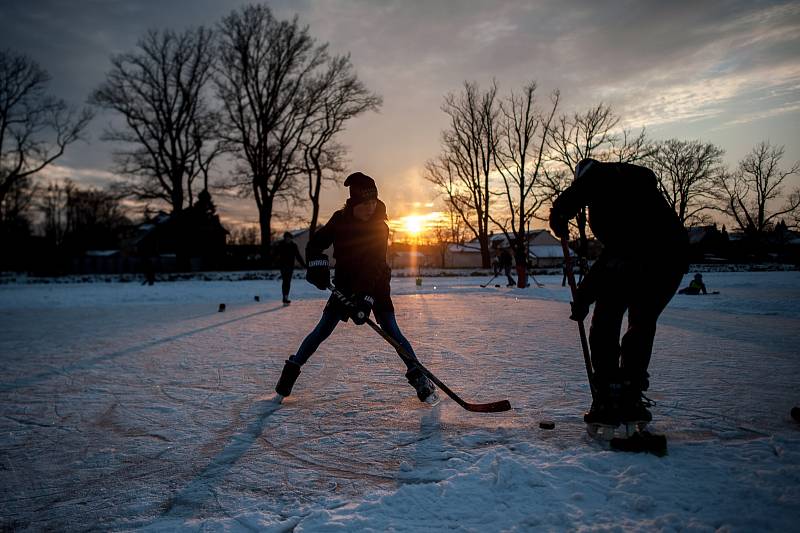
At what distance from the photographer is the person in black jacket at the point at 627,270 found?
2.53 m

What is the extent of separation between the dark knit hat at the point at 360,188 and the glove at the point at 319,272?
547mm

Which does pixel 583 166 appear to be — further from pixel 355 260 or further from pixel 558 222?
pixel 355 260

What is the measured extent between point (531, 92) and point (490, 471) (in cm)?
3599

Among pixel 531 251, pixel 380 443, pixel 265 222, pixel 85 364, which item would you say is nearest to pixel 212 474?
pixel 380 443

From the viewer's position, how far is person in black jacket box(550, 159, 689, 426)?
2527mm

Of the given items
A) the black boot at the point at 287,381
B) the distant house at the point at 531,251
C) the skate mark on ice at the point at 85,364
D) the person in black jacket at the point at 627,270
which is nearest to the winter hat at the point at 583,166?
the person in black jacket at the point at 627,270

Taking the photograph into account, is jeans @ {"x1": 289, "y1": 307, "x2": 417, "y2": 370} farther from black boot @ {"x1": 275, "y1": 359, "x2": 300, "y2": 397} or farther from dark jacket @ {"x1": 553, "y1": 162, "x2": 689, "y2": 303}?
dark jacket @ {"x1": 553, "y1": 162, "x2": 689, "y2": 303}

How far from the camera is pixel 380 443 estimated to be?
281cm

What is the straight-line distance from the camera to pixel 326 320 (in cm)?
374

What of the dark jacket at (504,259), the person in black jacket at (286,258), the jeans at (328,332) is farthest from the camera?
the dark jacket at (504,259)

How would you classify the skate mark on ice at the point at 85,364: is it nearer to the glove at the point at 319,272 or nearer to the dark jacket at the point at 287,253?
the glove at the point at 319,272

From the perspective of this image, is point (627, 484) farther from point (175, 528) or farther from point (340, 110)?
point (340, 110)

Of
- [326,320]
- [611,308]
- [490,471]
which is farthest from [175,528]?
[611,308]

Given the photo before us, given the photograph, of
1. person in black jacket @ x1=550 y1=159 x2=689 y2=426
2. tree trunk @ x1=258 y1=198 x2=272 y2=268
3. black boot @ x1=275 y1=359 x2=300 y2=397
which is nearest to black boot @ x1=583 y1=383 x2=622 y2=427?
person in black jacket @ x1=550 y1=159 x2=689 y2=426
